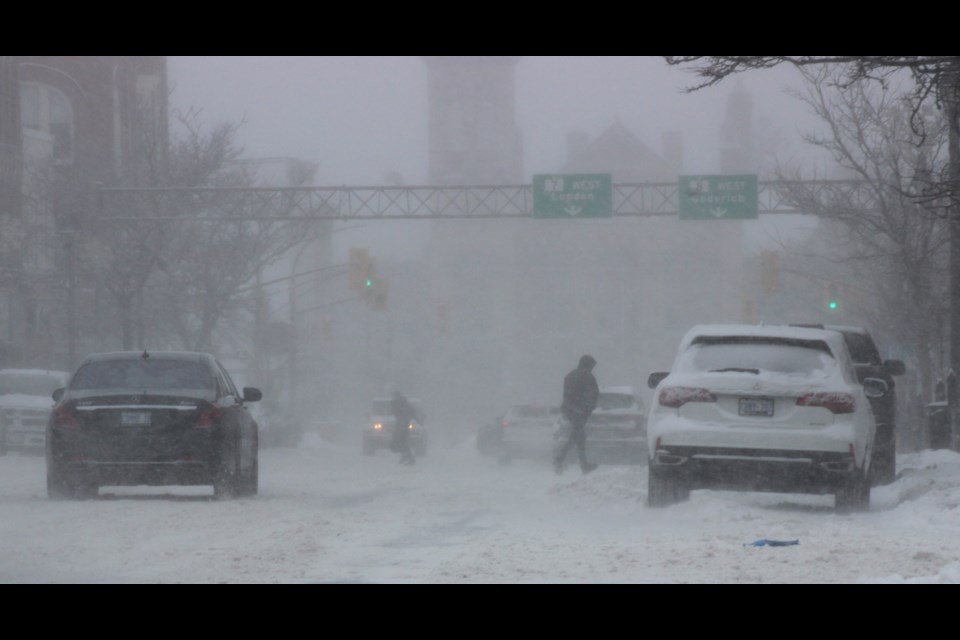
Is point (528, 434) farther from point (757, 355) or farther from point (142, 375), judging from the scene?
point (757, 355)

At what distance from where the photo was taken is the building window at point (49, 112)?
6519 cm

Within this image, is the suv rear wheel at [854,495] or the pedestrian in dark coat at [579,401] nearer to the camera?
the suv rear wheel at [854,495]

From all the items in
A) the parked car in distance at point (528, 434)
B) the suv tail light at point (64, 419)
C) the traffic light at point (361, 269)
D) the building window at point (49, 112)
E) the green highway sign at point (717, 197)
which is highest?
the building window at point (49, 112)

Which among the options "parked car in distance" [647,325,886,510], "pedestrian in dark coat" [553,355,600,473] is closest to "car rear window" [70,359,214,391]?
"parked car in distance" [647,325,886,510]

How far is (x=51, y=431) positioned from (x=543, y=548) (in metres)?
6.86

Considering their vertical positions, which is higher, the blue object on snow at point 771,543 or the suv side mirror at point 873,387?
the suv side mirror at point 873,387

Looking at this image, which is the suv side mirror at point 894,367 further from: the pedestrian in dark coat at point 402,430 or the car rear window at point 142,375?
the pedestrian in dark coat at point 402,430

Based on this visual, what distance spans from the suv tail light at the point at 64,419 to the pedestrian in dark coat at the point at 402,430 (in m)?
16.1

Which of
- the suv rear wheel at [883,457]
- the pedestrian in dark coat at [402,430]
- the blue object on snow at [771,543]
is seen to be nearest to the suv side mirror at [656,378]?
the suv rear wheel at [883,457]

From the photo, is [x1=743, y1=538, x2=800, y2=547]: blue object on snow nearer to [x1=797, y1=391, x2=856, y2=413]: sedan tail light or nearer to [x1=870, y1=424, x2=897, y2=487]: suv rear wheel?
[x1=797, y1=391, x2=856, y2=413]: sedan tail light

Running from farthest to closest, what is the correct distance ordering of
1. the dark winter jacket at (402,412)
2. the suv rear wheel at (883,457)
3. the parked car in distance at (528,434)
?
the parked car in distance at (528,434), the dark winter jacket at (402,412), the suv rear wheel at (883,457)

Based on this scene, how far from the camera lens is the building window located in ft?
214

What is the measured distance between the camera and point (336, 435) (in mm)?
63500

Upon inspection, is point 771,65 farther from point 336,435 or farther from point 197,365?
point 336,435
